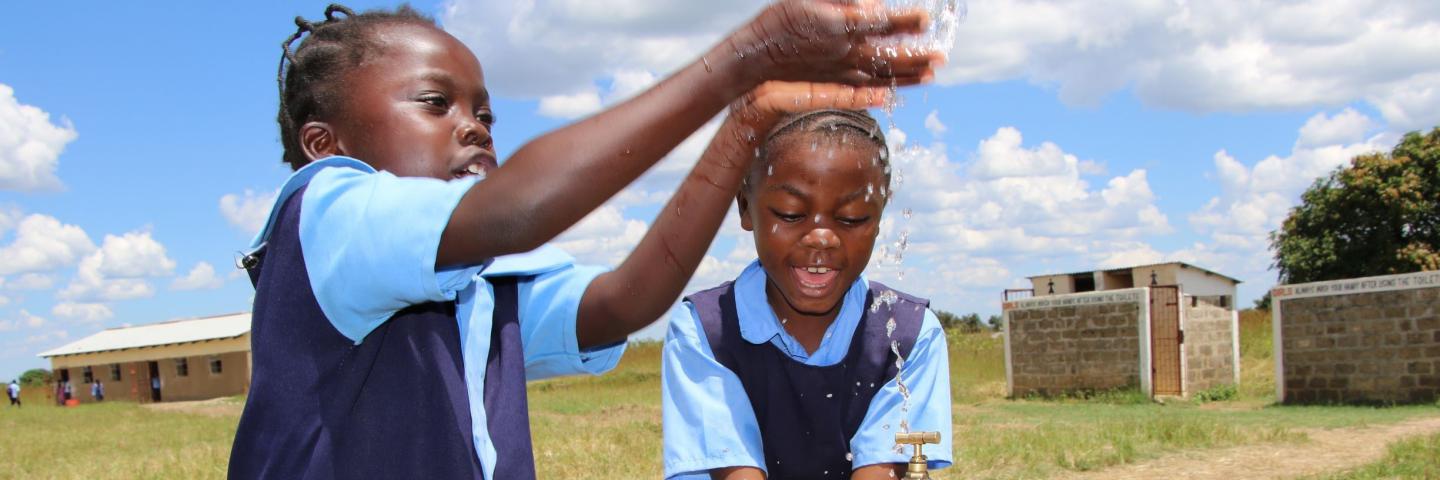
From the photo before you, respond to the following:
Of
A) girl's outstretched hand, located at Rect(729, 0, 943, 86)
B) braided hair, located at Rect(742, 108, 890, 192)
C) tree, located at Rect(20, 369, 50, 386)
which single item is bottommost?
tree, located at Rect(20, 369, 50, 386)

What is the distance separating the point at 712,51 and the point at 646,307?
0.73 meters

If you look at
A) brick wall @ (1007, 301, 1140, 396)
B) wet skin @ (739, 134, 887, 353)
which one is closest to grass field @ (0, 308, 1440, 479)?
brick wall @ (1007, 301, 1140, 396)

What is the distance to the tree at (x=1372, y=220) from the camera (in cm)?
2802

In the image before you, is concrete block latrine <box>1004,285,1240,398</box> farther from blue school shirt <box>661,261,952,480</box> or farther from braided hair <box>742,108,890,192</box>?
braided hair <box>742,108,890,192</box>

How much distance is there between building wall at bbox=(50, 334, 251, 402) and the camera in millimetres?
36812

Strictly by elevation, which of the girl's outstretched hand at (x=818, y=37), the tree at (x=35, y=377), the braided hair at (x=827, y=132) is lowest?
the tree at (x=35, y=377)

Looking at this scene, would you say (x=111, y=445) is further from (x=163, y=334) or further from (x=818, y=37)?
(x=163, y=334)

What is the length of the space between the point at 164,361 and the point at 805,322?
4214cm

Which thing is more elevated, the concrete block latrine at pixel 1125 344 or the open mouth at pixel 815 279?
the open mouth at pixel 815 279

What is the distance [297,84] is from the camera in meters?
1.69

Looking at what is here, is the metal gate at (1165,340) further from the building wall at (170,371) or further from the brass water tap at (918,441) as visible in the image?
the building wall at (170,371)

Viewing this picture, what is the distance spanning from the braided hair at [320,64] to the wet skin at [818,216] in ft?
2.99

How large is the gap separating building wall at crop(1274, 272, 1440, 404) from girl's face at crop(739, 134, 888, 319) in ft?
46.3

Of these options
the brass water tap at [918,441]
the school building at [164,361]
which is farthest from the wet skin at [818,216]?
the school building at [164,361]
